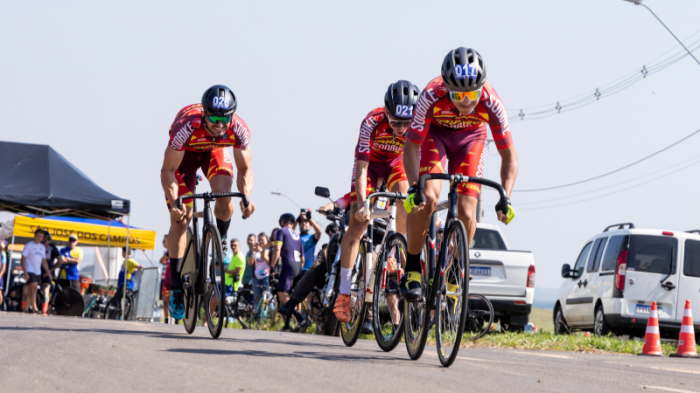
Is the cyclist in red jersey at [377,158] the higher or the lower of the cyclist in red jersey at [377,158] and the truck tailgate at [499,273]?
the higher

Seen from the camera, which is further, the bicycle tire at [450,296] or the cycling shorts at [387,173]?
the cycling shorts at [387,173]

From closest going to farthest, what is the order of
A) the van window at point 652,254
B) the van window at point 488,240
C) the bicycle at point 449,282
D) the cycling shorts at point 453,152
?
1. the bicycle at point 449,282
2. the cycling shorts at point 453,152
3. the van window at point 652,254
4. the van window at point 488,240

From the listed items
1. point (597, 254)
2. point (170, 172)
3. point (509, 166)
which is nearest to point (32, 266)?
point (597, 254)

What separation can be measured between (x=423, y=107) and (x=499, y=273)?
9.04 metres

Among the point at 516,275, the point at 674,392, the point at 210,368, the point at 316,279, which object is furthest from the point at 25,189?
the point at 674,392

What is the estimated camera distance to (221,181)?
870cm

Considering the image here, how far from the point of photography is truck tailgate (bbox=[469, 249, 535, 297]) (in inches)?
597

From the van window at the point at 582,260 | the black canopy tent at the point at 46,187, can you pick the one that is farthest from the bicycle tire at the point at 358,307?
the black canopy tent at the point at 46,187

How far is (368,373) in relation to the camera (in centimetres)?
537

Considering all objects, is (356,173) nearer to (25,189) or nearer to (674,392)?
(674,392)

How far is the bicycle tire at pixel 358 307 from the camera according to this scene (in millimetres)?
7623

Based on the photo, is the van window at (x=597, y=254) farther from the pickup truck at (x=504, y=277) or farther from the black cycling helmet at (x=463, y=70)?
the black cycling helmet at (x=463, y=70)

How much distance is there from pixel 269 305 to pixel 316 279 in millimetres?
5567

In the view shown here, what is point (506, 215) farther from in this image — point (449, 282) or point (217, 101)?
point (217, 101)
